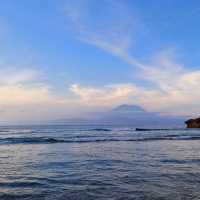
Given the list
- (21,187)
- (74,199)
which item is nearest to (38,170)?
(21,187)

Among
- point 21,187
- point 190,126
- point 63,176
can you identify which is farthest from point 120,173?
point 190,126

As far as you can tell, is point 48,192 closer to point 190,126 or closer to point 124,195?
point 124,195

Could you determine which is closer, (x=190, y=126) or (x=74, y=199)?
(x=74, y=199)

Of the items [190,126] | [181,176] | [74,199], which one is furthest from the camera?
[190,126]

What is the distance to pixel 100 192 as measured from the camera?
31.9 feet

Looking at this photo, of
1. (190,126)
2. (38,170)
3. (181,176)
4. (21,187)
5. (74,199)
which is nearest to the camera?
(74,199)

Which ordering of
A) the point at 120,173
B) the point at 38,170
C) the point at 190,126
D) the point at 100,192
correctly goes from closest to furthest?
the point at 100,192
the point at 120,173
the point at 38,170
the point at 190,126

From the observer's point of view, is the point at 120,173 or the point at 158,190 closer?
the point at 158,190

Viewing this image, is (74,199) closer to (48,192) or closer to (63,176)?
(48,192)

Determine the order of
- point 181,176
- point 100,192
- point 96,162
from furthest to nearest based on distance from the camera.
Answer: point 96,162 → point 181,176 → point 100,192

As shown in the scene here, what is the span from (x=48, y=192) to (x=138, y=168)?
19.4ft

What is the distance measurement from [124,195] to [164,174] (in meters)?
4.04

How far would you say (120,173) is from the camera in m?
13.3

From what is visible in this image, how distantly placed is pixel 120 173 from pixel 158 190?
3584 mm
